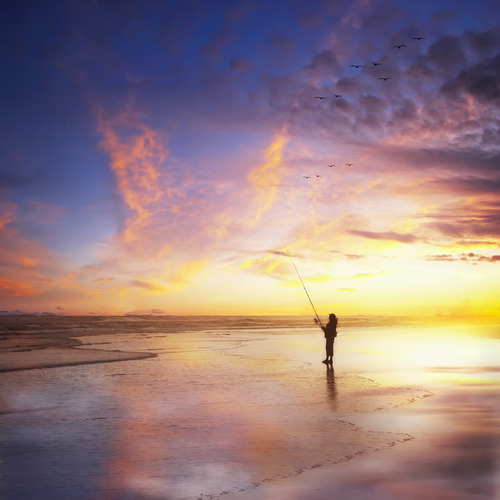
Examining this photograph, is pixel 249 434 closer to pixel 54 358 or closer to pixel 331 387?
pixel 331 387

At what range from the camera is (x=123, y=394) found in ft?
47.0

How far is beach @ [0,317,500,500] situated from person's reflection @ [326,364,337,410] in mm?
53

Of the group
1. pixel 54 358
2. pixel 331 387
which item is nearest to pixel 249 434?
pixel 331 387

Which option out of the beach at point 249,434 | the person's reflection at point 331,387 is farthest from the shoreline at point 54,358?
the person's reflection at point 331,387

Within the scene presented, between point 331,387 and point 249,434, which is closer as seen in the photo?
point 249,434

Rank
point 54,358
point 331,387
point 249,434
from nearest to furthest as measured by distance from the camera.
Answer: point 249,434 < point 331,387 < point 54,358

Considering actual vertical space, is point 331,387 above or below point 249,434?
above

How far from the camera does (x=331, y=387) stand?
1548 centimetres

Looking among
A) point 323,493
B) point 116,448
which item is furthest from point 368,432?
point 116,448

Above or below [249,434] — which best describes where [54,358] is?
above

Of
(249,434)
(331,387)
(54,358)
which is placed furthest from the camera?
(54,358)

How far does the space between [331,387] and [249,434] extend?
6.22 meters

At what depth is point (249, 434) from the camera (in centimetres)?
977

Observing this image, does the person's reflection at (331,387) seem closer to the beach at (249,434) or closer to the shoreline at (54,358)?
the beach at (249,434)
